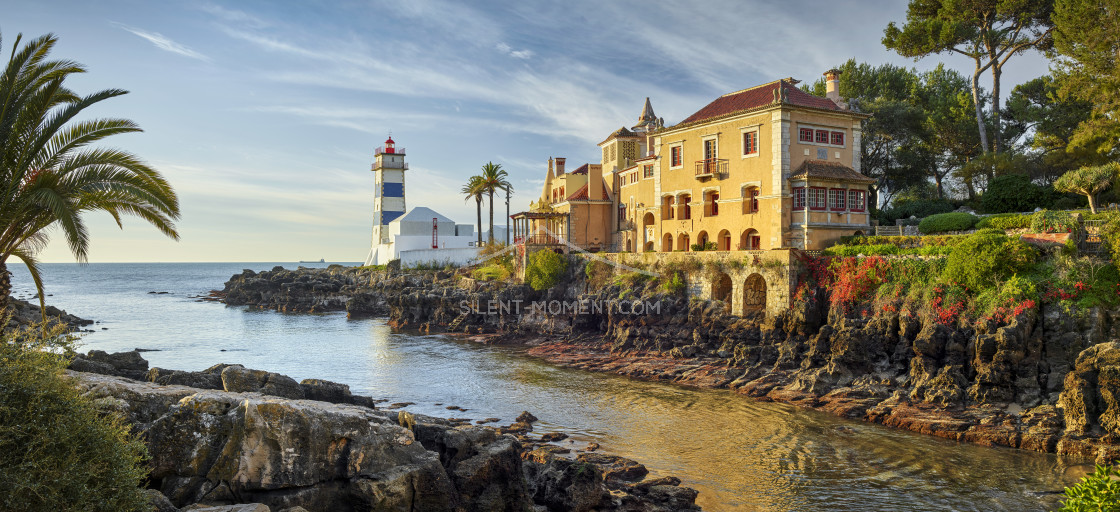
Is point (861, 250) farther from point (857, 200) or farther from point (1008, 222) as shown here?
point (857, 200)

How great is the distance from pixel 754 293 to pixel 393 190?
171 feet

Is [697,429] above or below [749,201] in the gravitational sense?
below

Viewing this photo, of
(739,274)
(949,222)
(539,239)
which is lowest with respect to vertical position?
(739,274)

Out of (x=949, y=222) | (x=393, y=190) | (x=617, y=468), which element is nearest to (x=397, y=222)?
(x=393, y=190)

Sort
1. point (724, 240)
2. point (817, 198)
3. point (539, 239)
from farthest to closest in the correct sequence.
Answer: point (539, 239)
point (724, 240)
point (817, 198)

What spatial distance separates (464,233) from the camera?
81375 mm

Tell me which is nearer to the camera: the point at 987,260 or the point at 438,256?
the point at 987,260

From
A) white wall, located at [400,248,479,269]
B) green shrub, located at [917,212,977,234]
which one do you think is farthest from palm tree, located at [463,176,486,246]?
green shrub, located at [917,212,977,234]

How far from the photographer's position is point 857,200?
120 feet

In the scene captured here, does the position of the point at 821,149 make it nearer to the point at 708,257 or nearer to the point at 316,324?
the point at 708,257

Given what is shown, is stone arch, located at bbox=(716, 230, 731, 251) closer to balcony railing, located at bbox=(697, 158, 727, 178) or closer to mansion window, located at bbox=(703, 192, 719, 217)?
mansion window, located at bbox=(703, 192, 719, 217)

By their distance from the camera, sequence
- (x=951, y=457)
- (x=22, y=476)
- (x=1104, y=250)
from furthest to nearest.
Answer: (x=1104, y=250), (x=951, y=457), (x=22, y=476)

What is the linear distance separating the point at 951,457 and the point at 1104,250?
40.5 ft

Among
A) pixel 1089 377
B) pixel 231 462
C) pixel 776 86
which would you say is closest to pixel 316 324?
pixel 776 86
